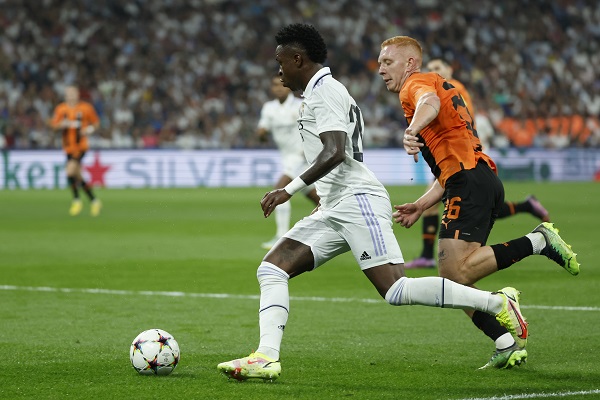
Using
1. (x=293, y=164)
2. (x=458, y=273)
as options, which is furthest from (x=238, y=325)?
(x=293, y=164)

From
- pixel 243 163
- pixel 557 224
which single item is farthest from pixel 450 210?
pixel 243 163

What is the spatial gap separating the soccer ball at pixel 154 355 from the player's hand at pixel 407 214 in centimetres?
171

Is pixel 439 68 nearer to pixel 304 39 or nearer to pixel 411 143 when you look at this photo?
pixel 304 39

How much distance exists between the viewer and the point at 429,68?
11.9 meters

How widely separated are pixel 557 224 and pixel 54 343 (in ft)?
41.3

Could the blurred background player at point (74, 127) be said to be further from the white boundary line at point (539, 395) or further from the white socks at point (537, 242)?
the white boundary line at point (539, 395)

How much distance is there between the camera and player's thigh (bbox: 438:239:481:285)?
21.7 ft

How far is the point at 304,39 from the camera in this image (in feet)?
20.9

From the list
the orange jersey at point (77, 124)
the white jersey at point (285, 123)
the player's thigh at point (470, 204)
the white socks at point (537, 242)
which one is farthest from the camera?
the orange jersey at point (77, 124)

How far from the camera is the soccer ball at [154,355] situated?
20.9 feet

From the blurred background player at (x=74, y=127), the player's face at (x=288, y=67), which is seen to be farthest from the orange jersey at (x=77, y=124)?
the player's face at (x=288, y=67)

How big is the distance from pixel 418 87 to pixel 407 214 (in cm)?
87

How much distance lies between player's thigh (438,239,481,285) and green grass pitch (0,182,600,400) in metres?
0.60

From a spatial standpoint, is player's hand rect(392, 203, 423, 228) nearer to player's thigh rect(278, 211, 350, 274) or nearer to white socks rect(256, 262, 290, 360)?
player's thigh rect(278, 211, 350, 274)
